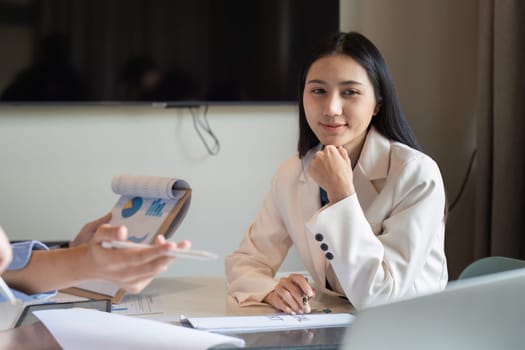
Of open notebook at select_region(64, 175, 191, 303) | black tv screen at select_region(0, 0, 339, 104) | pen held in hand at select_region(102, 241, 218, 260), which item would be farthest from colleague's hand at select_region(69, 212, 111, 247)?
black tv screen at select_region(0, 0, 339, 104)

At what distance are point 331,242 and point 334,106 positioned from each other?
320 millimetres

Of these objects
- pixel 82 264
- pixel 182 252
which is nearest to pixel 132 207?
pixel 82 264

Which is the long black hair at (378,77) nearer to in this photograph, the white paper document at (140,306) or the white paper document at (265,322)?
the white paper document at (265,322)

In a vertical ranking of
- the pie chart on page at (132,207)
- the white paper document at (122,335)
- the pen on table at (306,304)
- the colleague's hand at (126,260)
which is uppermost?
the colleague's hand at (126,260)

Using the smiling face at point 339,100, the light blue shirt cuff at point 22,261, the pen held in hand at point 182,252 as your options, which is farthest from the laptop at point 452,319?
the smiling face at point 339,100

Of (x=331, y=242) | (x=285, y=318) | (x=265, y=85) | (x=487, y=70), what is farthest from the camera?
(x=265, y=85)

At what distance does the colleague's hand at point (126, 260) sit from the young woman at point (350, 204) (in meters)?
0.54

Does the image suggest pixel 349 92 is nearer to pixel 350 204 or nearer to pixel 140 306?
pixel 350 204

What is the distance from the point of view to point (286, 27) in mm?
3283

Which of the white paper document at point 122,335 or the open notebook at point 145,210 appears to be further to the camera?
the open notebook at point 145,210

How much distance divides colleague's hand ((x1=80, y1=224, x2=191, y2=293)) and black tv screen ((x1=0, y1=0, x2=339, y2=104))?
214 cm

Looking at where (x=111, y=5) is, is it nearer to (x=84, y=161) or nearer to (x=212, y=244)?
Result: (x=84, y=161)

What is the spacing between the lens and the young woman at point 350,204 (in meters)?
1.58

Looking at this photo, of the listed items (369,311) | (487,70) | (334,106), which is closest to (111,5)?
(487,70)
